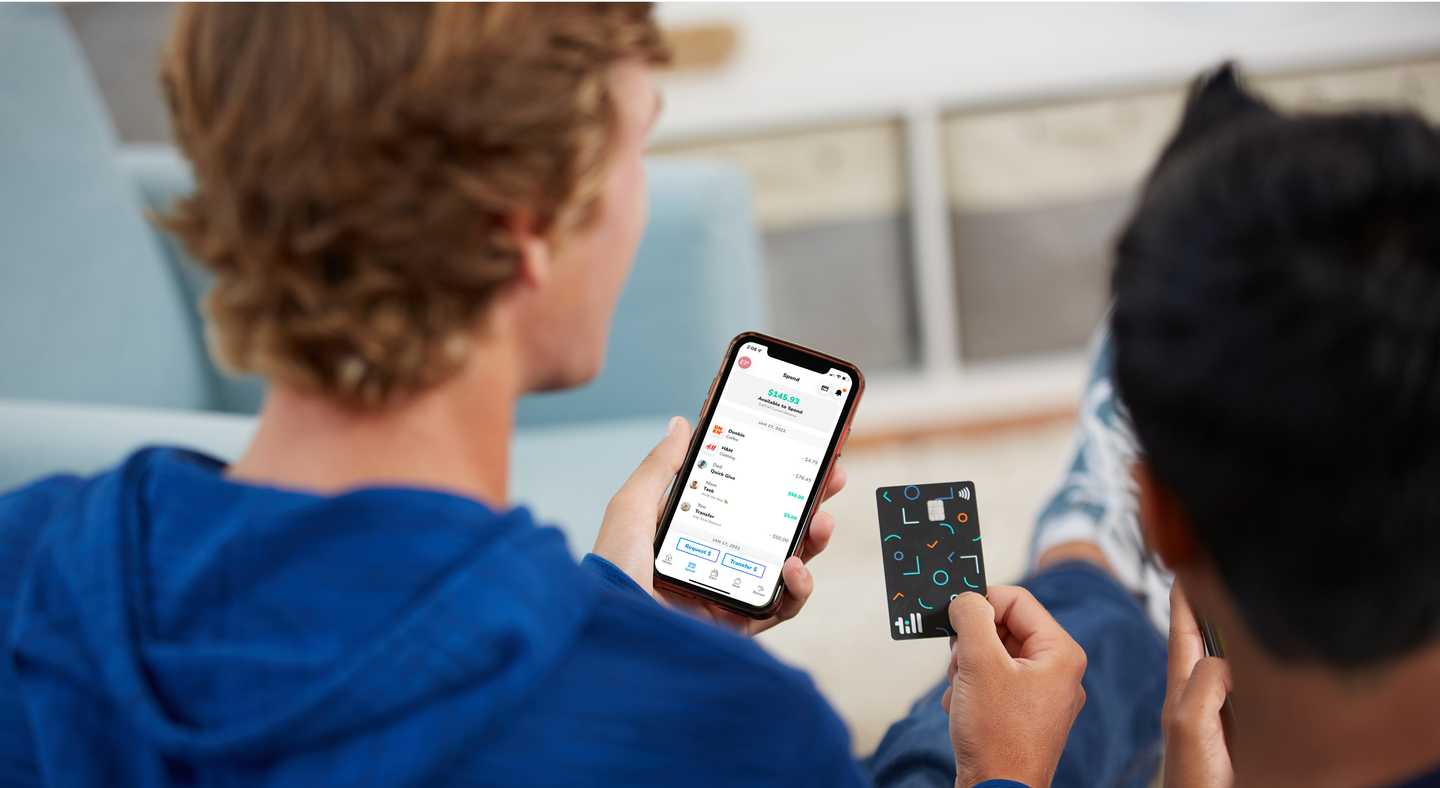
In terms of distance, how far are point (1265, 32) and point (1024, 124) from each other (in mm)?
362

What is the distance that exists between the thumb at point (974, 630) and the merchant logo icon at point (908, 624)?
0.9 inches

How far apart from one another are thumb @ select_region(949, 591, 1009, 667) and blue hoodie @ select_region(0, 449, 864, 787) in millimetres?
218

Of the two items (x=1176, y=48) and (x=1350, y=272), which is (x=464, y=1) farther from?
(x=1176, y=48)

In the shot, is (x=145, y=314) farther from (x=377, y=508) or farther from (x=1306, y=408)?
(x=1306, y=408)

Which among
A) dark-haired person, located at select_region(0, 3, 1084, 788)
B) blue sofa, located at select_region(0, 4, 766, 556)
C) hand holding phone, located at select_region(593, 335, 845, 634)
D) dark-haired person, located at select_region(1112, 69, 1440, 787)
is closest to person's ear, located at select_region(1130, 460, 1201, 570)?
dark-haired person, located at select_region(1112, 69, 1440, 787)

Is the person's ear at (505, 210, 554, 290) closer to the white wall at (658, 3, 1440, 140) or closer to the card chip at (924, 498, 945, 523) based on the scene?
the card chip at (924, 498, 945, 523)

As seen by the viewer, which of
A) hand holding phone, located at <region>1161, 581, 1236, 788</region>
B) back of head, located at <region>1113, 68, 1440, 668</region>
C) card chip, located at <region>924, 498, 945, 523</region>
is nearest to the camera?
back of head, located at <region>1113, 68, 1440, 668</region>

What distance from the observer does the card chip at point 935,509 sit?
0.73m

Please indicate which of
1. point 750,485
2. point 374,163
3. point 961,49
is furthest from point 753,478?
point 961,49

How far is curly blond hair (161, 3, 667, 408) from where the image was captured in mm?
415

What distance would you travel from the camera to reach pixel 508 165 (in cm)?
44

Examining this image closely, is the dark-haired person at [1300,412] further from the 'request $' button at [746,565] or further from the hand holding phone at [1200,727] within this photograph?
the 'request $' button at [746,565]

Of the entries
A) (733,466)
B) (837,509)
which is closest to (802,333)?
(837,509)

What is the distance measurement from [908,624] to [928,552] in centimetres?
5
